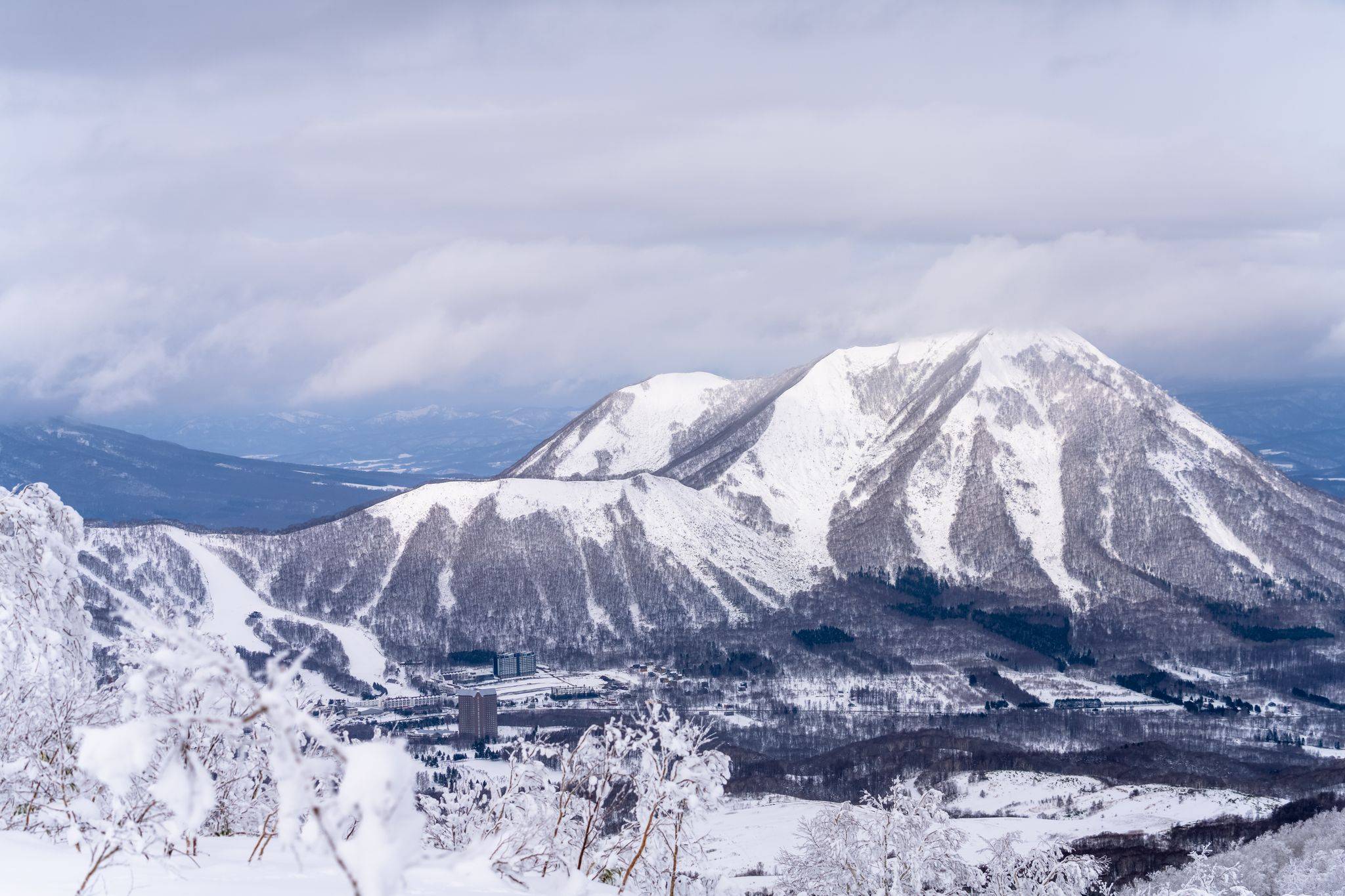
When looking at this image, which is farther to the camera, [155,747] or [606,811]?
[606,811]

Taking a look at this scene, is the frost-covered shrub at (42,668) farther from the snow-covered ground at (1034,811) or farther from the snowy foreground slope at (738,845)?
the snow-covered ground at (1034,811)

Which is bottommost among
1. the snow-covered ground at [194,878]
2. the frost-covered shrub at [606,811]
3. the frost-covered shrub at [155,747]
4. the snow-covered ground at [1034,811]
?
the snow-covered ground at [1034,811]

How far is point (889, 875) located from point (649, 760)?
23672 millimetres

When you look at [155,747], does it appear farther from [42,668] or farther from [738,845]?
[738,845]

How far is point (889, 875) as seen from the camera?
4106 cm

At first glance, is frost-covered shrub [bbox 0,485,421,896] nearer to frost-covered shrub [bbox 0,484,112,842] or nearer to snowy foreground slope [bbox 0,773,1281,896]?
frost-covered shrub [bbox 0,484,112,842]

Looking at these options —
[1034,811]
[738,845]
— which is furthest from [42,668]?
[1034,811]

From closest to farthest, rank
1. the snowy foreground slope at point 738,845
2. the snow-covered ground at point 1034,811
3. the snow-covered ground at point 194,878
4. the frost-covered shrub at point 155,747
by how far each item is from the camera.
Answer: the frost-covered shrub at point 155,747, the snow-covered ground at point 194,878, the snowy foreground slope at point 738,845, the snow-covered ground at point 1034,811

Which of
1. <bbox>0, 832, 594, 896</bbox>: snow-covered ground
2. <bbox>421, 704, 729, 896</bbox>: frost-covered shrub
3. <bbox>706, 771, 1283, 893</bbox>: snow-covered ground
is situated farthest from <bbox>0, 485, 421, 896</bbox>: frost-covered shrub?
<bbox>706, 771, 1283, 893</bbox>: snow-covered ground

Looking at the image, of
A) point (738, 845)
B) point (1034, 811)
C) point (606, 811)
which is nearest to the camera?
point (606, 811)

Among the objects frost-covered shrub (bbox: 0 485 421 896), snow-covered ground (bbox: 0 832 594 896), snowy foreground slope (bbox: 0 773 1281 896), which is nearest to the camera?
frost-covered shrub (bbox: 0 485 421 896)

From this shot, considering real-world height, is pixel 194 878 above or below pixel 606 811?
above

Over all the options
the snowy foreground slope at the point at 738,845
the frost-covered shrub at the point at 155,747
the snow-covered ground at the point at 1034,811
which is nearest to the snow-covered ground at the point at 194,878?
the snowy foreground slope at the point at 738,845

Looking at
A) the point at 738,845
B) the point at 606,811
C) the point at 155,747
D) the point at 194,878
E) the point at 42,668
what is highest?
the point at 155,747
